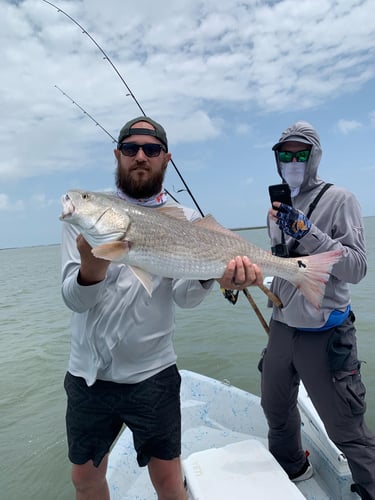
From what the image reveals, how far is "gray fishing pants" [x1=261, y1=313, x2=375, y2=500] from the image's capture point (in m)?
2.96

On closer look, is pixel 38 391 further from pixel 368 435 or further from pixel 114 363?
pixel 368 435

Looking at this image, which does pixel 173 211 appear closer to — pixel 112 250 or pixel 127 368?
pixel 112 250

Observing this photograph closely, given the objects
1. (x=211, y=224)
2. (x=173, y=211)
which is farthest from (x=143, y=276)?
(x=211, y=224)

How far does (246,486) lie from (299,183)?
246cm

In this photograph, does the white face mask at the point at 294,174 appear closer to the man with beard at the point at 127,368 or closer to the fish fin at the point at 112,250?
the man with beard at the point at 127,368

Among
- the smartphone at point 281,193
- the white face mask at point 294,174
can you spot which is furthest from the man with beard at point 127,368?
the white face mask at point 294,174

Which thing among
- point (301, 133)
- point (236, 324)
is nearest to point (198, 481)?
point (301, 133)

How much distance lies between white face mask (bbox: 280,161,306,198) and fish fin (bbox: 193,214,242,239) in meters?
0.82

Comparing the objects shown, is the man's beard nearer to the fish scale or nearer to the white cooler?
the fish scale

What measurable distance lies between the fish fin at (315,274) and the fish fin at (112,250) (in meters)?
1.36

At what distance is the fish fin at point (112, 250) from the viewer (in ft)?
7.39

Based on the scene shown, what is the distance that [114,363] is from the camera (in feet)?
8.73

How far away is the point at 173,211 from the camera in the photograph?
2.86 metres

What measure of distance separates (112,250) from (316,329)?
186cm
